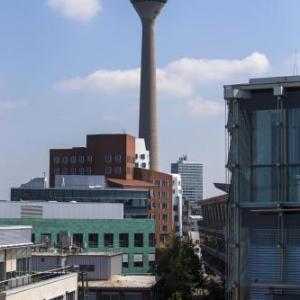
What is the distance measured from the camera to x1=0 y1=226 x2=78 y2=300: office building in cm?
3159

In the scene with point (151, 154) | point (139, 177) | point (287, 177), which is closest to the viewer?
point (287, 177)

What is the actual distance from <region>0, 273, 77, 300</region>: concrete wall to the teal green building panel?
48154 millimetres

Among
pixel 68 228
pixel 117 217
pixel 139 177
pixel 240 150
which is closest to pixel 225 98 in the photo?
pixel 240 150

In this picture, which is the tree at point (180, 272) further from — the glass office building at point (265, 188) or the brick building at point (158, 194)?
the brick building at point (158, 194)

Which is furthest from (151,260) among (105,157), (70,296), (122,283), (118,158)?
(105,157)

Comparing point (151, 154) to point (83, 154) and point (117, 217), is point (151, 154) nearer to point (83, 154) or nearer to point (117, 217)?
point (83, 154)

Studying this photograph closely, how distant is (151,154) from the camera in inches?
6895

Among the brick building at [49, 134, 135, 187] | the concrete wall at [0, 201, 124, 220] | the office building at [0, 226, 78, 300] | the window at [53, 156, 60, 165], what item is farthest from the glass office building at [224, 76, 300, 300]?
the window at [53, 156, 60, 165]

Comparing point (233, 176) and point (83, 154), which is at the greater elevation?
point (83, 154)

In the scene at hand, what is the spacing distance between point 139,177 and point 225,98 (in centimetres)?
12619

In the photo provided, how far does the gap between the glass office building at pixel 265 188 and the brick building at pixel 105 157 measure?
120 meters

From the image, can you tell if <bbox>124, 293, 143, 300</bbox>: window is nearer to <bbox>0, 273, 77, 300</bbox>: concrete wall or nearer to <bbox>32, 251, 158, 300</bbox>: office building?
<bbox>32, 251, 158, 300</bbox>: office building

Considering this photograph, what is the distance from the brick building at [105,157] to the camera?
143500 millimetres

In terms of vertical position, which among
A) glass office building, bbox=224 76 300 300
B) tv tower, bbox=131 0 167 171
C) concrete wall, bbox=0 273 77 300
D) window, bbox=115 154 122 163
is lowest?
concrete wall, bbox=0 273 77 300
